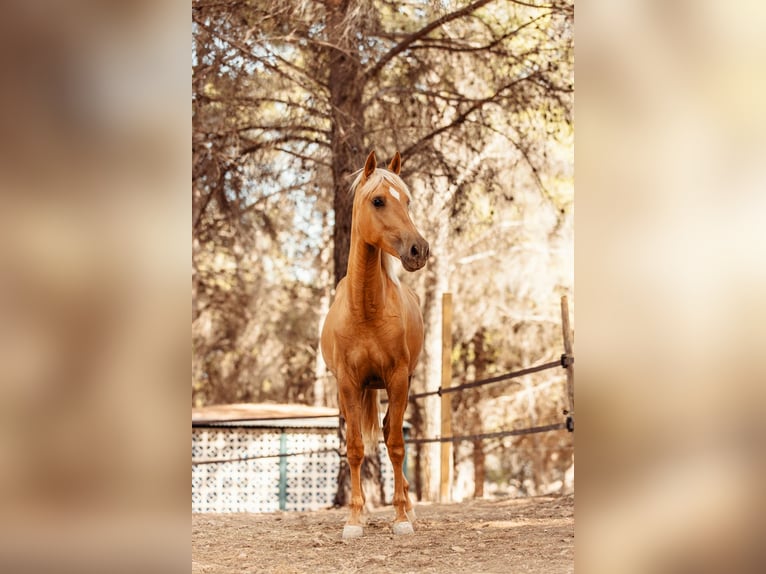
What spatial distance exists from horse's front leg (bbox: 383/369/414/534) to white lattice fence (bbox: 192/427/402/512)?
4051 millimetres

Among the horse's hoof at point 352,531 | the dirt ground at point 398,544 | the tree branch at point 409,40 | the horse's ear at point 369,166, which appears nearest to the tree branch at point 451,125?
the tree branch at point 409,40

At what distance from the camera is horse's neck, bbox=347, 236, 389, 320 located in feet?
17.7

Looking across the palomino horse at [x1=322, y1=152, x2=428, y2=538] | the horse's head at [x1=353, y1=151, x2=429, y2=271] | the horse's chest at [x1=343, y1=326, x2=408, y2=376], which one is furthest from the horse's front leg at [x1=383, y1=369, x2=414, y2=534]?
the horse's head at [x1=353, y1=151, x2=429, y2=271]

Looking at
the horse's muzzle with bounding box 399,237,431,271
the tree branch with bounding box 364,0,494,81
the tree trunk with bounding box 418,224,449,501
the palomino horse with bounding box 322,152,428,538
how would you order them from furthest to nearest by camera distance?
the tree trunk with bounding box 418,224,449,501
the tree branch with bounding box 364,0,494,81
the palomino horse with bounding box 322,152,428,538
the horse's muzzle with bounding box 399,237,431,271

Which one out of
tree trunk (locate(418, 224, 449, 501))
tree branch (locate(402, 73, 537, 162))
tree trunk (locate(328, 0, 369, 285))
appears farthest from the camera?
tree trunk (locate(418, 224, 449, 501))

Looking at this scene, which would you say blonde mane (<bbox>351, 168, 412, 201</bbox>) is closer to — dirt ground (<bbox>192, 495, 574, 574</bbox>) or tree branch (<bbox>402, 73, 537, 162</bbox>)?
dirt ground (<bbox>192, 495, 574, 574</bbox>)

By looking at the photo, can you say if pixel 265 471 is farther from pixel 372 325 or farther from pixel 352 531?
pixel 372 325

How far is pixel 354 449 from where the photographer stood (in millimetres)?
5734

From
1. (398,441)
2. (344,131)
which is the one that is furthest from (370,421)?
(344,131)

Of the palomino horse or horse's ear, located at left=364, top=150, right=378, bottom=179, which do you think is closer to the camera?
the palomino horse

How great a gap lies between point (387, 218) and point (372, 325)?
825 millimetres
